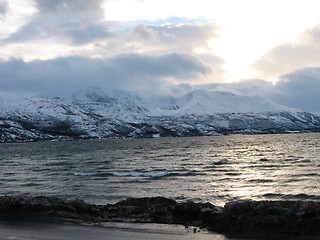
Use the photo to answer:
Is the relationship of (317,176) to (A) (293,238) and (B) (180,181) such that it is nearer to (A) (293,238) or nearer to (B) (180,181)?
(B) (180,181)

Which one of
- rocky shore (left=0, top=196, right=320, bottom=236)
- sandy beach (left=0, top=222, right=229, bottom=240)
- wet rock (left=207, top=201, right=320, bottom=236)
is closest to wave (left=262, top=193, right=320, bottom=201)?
rocky shore (left=0, top=196, right=320, bottom=236)

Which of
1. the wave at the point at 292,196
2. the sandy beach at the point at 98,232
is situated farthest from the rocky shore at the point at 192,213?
the wave at the point at 292,196

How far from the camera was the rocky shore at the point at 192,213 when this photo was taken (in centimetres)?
1617

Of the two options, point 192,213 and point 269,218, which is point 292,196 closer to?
point 192,213

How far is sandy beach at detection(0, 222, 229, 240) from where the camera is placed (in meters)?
15.9

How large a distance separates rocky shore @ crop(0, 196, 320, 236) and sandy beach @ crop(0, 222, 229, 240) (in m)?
0.90

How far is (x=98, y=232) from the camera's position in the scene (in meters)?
16.8

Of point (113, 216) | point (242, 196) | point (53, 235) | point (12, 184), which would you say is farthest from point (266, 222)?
point (12, 184)

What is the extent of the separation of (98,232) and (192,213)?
17.0 ft

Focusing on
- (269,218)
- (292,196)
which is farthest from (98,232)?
(292,196)

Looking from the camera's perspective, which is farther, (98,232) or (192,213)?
(192,213)

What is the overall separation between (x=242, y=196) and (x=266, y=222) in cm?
1482

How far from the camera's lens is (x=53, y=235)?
1627 cm

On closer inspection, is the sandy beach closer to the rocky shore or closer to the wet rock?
the rocky shore
